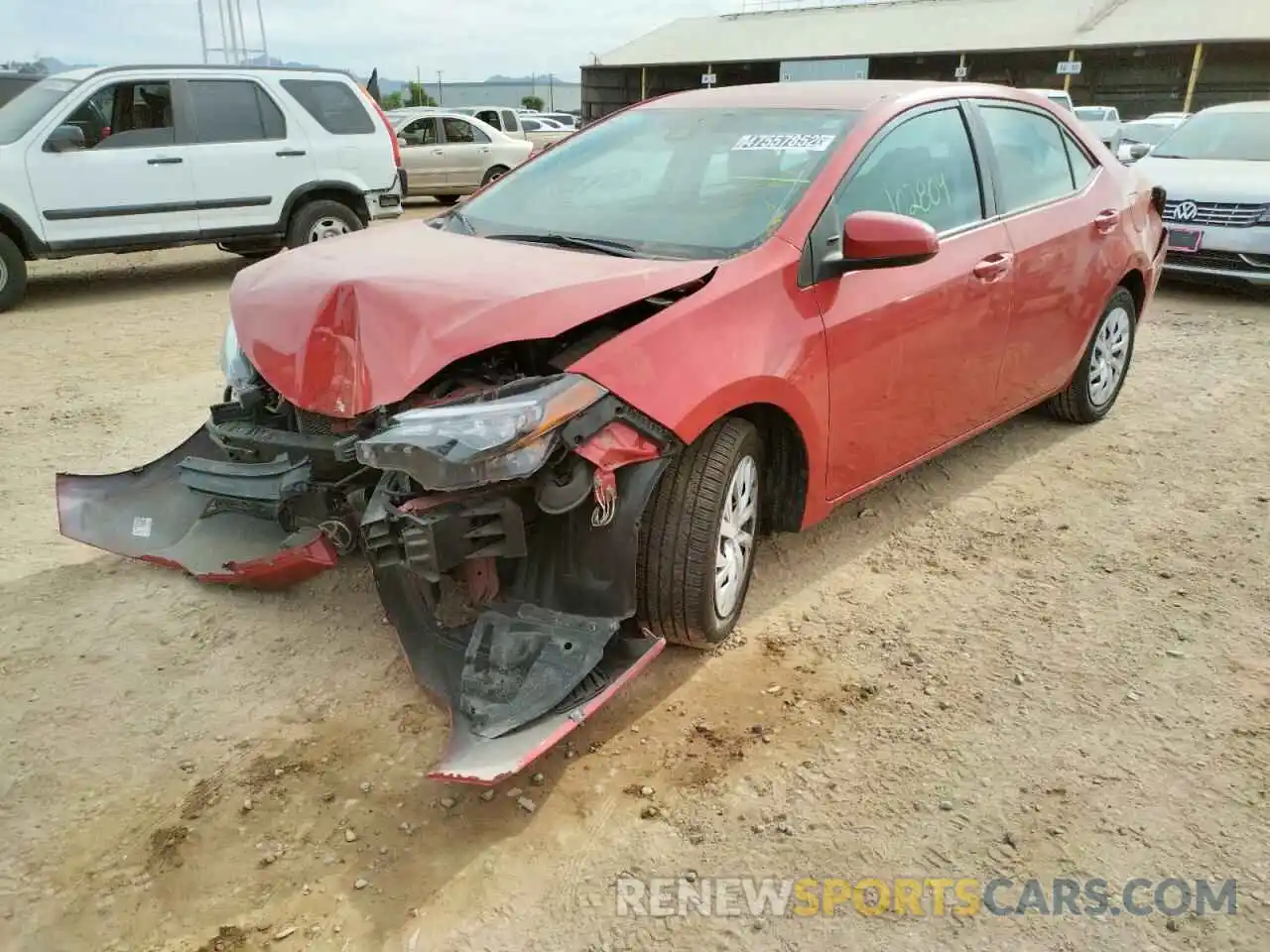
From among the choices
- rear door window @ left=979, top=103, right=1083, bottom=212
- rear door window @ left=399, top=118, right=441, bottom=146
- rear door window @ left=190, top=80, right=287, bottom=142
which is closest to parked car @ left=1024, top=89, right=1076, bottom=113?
rear door window @ left=979, top=103, right=1083, bottom=212

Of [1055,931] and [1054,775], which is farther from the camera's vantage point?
[1054,775]

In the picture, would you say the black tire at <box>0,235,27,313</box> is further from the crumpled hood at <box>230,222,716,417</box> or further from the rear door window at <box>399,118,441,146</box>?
the rear door window at <box>399,118,441,146</box>

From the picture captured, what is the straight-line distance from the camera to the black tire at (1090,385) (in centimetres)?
491

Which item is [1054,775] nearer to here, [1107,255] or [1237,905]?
[1237,905]

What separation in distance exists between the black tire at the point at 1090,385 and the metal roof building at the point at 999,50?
3371 centimetres

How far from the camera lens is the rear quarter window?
9266 millimetres

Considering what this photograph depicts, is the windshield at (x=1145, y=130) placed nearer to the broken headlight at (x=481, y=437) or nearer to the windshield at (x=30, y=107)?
the windshield at (x=30, y=107)

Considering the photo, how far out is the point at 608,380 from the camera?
255cm

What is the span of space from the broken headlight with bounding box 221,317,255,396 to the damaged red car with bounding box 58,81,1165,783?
0.07ft

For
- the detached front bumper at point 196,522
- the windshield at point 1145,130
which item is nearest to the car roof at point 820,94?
the detached front bumper at point 196,522

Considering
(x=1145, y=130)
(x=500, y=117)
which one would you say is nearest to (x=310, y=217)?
(x=500, y=117)

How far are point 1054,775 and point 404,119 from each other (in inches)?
576

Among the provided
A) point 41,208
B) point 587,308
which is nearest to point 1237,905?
point 587,308

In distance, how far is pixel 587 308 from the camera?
2.69 m
